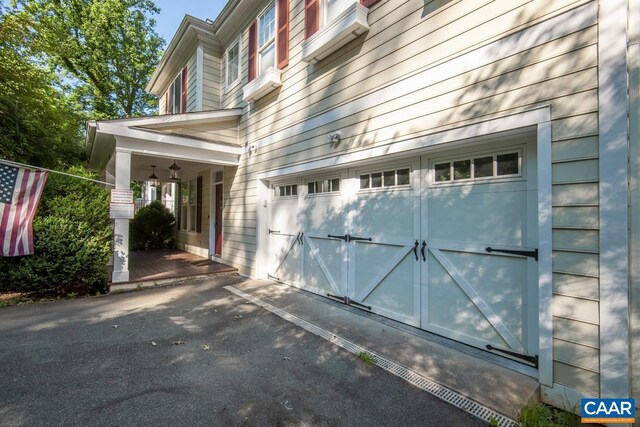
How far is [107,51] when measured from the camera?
15328 millimetres

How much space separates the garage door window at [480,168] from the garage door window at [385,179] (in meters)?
0.42

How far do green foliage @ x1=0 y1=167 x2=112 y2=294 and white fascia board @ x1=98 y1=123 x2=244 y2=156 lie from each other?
1.10m

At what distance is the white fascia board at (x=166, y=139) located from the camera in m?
5.13

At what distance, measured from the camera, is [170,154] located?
5.95 m

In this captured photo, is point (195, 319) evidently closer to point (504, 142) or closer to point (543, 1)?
point (504, 142)

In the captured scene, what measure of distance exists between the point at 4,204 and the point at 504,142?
6.36 meters

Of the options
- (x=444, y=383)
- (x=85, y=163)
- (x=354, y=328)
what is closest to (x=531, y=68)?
(x=444, y=383)

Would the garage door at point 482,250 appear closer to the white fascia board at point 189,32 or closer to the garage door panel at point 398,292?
the garage door panel at point 398,292

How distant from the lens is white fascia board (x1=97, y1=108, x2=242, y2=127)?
5.27m

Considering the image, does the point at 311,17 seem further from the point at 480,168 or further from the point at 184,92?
the point at 184,92

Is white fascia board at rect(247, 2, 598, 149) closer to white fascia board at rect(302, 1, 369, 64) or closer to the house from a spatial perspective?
the house

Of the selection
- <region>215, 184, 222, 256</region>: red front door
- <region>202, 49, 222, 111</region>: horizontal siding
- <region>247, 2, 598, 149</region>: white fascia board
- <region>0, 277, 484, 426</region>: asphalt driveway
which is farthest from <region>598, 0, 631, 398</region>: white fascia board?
<region>202, 49, 222, 111</region>: horizontal siding

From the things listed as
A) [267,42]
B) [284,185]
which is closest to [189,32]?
[267,42]

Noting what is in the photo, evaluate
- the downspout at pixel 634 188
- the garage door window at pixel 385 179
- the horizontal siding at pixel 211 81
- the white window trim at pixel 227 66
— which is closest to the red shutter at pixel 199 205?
the horizontal siding at pixel 211 81
